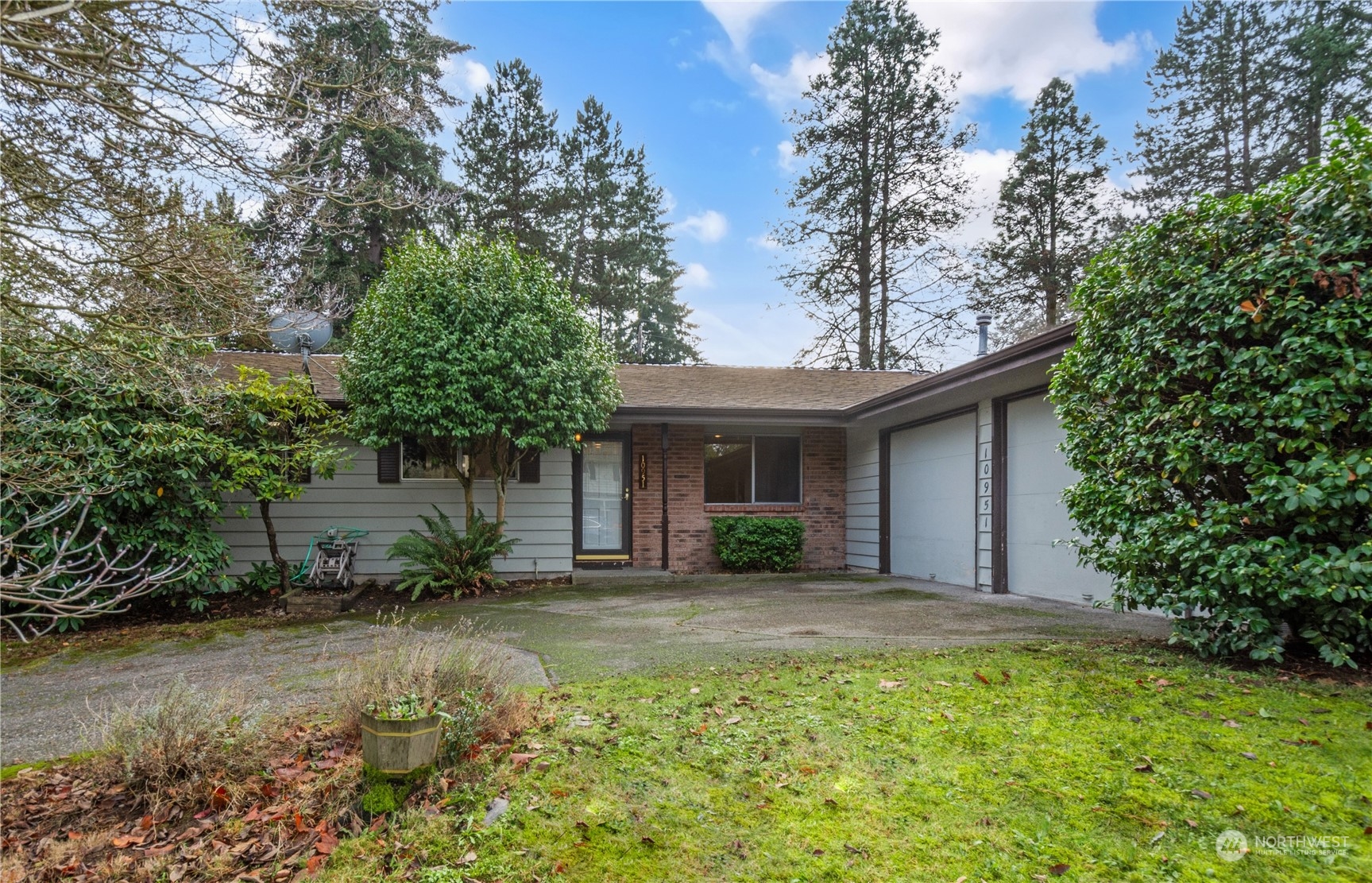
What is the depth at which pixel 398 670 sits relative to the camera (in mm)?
2990

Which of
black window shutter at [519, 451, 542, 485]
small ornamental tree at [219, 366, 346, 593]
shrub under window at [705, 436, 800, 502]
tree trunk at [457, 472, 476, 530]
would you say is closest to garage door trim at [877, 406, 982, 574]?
shrub under window at [705, 436, 800, 502]

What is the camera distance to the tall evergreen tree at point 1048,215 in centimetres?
1828

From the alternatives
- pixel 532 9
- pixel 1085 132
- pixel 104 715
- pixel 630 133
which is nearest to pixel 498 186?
pixel 630 133

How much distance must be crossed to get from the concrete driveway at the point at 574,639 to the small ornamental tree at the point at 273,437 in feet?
5.45

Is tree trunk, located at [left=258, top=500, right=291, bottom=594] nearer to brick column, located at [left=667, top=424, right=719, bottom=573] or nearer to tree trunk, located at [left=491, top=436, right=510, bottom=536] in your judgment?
tree trunk, located at [left=491, top=436, right=510, bottom=536]

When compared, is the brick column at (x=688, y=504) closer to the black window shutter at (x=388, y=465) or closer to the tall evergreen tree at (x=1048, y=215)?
the black window shutter at (x=388, y=465)

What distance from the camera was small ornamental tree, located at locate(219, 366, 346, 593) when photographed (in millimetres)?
7133

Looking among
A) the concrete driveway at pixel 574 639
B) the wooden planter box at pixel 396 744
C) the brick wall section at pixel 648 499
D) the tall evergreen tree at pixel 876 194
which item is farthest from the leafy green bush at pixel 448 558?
the tall evergreen tree at pixel 876 194

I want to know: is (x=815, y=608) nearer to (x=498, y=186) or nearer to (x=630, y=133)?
(x=498, y=186)

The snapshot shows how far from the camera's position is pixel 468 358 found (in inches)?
304

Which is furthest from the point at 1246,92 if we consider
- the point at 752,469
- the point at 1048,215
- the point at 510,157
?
the point at 510,157

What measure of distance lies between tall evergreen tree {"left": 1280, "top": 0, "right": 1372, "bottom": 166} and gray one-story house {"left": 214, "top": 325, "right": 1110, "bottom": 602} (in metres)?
11.6

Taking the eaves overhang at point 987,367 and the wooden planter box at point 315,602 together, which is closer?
the eaves overhang at point 987,367

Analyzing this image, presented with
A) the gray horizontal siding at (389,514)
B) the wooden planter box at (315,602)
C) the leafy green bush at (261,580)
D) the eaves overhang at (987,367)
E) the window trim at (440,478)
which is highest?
the eaves overhang at (987,367)
